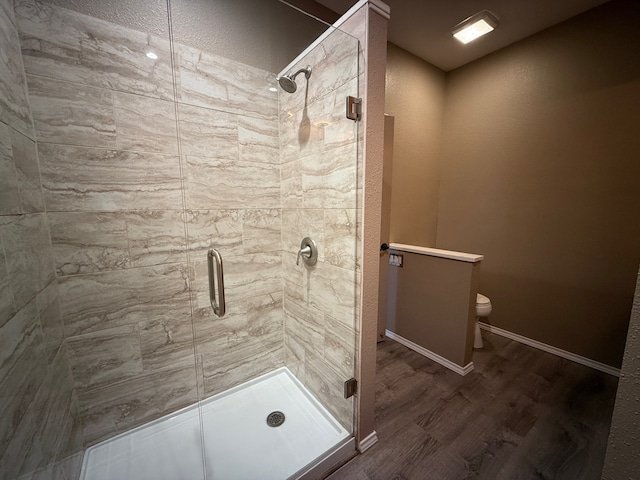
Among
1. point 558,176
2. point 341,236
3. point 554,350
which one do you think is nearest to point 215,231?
point 341,236

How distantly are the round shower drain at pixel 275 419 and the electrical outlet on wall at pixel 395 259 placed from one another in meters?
1.48

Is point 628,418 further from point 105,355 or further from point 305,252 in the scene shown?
point 105,355

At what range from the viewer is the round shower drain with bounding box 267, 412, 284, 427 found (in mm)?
1432

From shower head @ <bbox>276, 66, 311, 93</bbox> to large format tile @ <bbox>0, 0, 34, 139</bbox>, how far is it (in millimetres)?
1075

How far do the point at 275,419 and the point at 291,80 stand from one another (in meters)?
2.02

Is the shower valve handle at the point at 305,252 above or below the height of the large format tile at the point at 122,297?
above

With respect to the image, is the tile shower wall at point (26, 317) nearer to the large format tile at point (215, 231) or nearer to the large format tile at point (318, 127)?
the large format tile at point (215, 231)

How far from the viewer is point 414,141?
252cm

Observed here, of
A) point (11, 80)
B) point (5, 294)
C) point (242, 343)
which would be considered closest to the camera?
point (5, 294)

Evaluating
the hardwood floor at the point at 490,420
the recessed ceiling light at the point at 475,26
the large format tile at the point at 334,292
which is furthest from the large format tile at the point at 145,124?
the recessed ceiling light at the point at 475,26

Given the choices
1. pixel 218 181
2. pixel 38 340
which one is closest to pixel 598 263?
pixel 218 181

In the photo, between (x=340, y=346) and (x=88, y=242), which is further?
(x=340, y=346)

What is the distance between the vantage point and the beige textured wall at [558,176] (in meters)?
1.74

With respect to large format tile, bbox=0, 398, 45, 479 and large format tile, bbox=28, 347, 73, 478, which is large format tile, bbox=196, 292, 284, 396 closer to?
large format tile, bbox=28, 347, 73, 478
